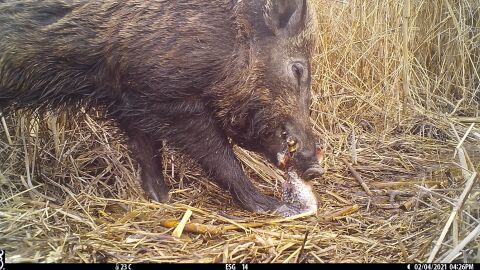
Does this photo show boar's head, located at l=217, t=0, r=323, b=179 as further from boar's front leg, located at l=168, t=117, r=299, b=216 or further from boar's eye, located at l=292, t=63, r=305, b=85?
boar's front leg, located at l=168, t=117, r=299, b=216

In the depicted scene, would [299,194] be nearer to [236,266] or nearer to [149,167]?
[149,167]

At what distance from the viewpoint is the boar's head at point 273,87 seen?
10.7ft

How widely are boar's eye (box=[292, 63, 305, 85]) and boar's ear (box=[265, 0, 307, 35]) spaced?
0.19 meters

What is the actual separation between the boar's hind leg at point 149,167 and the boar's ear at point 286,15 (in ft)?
3.40

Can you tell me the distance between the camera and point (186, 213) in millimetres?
3086

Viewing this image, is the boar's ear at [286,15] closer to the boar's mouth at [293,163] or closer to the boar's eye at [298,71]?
the boar's eye at [298,71]

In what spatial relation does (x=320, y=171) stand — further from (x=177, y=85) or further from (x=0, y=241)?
(x=0, y=241)

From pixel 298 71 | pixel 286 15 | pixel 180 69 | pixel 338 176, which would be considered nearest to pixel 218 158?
pixel 180 69

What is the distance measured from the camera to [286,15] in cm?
331

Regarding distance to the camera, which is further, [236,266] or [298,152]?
[298,152]

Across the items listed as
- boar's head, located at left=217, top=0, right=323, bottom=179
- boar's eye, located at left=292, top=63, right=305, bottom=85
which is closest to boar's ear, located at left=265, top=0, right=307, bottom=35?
boar's head, located at left=217, top=0, right=323, bottom=179

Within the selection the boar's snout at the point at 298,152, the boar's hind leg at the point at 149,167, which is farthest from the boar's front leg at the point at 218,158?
the boar's hind leg at the point at 149,167

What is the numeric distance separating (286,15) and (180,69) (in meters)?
0.69

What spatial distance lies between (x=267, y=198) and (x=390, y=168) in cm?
104
